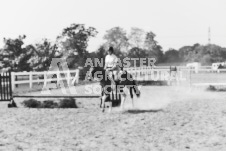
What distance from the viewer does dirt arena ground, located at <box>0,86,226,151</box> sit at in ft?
23.7

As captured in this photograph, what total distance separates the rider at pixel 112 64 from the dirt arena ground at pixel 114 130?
51.4 inches

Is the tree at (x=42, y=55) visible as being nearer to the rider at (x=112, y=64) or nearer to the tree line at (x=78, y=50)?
the tree line at (x=78, y=50)

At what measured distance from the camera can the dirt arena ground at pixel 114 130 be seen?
723 centimetres

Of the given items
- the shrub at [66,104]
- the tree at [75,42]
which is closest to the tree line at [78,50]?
the tree at [75,42]

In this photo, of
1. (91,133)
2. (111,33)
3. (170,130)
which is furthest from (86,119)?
(111,33)

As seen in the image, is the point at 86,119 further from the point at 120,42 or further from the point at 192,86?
the point at 120,42

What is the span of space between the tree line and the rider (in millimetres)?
27469

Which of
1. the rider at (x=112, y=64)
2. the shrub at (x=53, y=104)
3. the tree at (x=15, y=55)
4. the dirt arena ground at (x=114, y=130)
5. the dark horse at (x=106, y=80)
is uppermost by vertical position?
the tree at (x=15, y=55)

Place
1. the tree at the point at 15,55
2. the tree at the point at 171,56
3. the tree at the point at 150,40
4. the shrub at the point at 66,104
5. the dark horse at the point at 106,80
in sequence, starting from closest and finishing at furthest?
the dark horse at the point at 106,80 → the shrub at the point at 66,104 → the tree at the point at 15,55 → the tree at the point at 150,40 → the tree at the point at 171,56

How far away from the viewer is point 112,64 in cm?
1220

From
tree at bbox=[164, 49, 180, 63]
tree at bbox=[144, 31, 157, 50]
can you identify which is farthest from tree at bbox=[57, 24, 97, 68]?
tree at bbox=[164, 49, 180, 63]

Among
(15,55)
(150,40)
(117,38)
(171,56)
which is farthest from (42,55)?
(171,56)

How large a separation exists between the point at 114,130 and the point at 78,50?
68.9 m

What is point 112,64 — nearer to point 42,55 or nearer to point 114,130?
point 114,130
